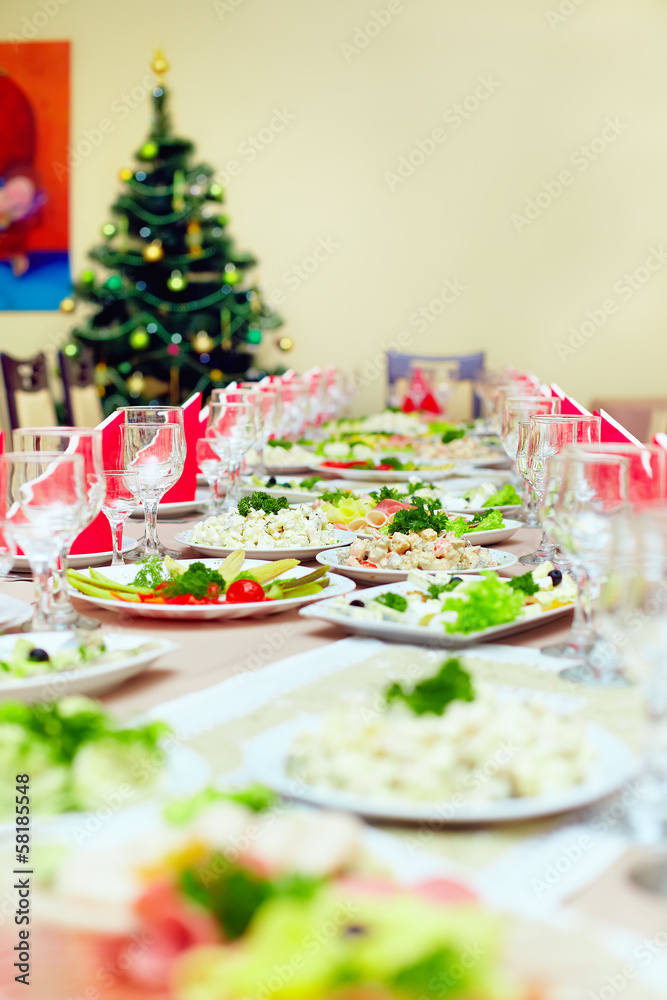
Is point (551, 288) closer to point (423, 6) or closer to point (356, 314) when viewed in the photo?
point (356, 314)

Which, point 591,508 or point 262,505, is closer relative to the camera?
point 591,508

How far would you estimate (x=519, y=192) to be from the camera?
679cm

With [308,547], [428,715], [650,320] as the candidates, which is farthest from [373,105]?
[428,715]

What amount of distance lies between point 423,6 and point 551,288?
6.79ft

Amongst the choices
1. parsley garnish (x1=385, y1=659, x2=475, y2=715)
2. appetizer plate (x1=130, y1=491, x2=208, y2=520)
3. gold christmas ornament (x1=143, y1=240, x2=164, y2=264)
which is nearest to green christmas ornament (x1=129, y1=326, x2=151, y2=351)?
gold christmas ornament (x1=143, y1=240, x2=164, y2=264)

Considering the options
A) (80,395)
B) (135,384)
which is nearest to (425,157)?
(135,384)

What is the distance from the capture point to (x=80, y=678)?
93 centimetres

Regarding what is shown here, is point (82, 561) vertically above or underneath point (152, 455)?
underneath

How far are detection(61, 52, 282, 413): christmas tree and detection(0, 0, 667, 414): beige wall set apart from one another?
410 mm

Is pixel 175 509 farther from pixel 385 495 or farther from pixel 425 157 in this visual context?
pixel 425 157

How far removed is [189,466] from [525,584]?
1.07 m

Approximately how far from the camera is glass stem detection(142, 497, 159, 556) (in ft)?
5.35

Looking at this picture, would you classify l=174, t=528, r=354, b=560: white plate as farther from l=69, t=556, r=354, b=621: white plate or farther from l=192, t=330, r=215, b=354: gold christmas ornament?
l=192, t=330, r=215, b=354: gold christmas ornament

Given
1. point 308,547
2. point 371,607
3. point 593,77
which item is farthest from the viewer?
point 593,77
